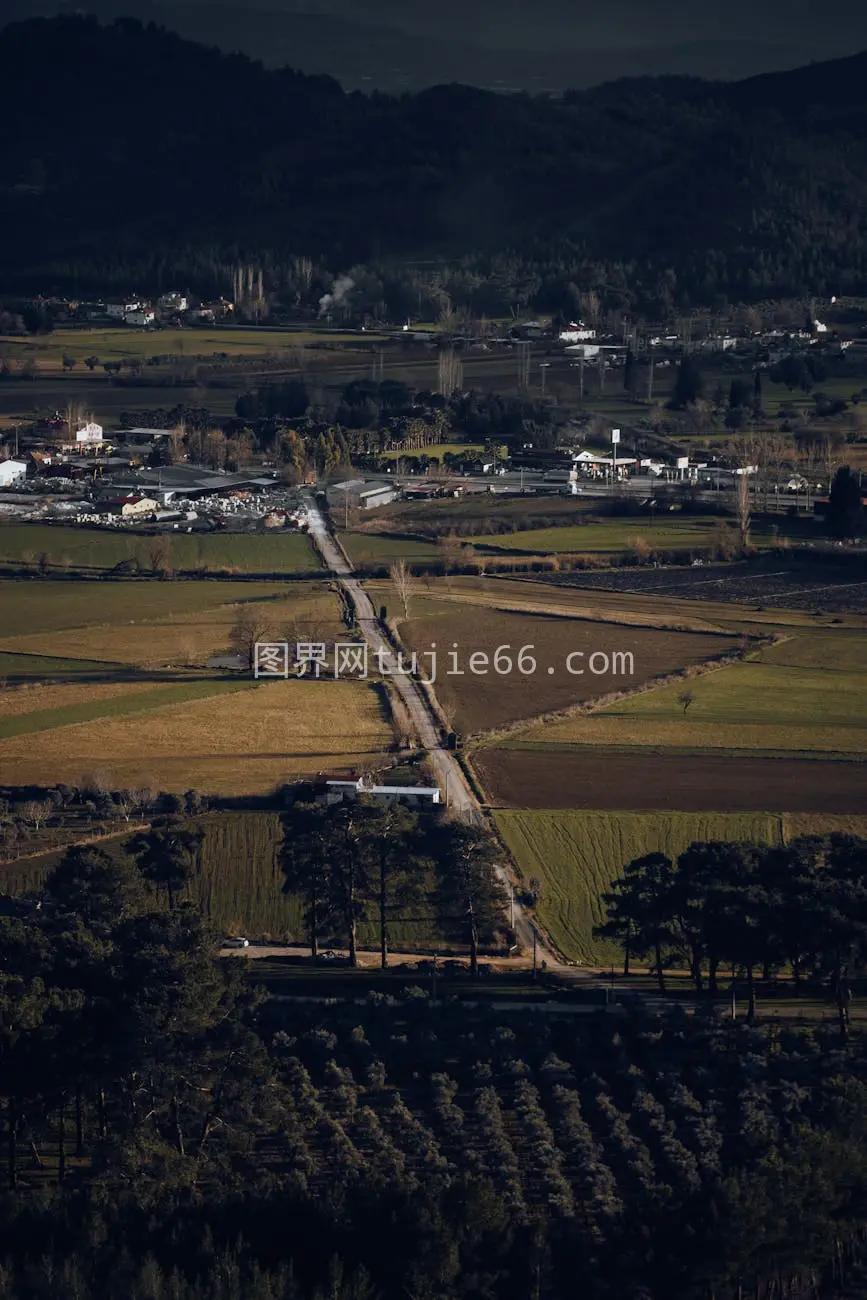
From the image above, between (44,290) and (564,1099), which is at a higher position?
(44,290)

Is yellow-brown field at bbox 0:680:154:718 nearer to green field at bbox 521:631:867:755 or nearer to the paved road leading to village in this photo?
the paved road leading to village

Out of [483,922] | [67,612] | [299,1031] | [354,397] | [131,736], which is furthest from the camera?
[354,397]

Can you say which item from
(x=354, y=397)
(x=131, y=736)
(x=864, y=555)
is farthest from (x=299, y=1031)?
(x=354, y=397)

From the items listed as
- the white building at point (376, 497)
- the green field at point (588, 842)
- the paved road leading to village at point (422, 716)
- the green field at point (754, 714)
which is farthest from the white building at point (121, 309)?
the green field at point (588, 842)

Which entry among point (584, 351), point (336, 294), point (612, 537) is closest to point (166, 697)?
point (612, 537)

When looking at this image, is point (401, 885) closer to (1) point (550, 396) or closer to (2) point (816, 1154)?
(2) point (816, 1154)

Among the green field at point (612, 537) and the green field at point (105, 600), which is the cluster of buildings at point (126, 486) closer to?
the green field at point (612, 537)

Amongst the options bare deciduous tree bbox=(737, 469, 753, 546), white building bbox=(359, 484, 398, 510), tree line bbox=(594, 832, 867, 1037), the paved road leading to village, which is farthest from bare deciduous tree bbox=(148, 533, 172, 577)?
tree line bbox=(594, 832, 867, 1037)
